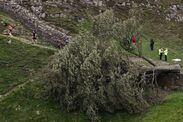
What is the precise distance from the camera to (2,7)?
73250 mm

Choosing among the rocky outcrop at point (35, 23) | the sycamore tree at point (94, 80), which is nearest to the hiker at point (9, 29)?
the rocky outcrop at point (35, 23)

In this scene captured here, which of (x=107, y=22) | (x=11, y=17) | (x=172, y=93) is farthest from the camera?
(x=11, y=17)

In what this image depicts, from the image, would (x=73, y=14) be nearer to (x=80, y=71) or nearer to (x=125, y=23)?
(x=125, y=23)

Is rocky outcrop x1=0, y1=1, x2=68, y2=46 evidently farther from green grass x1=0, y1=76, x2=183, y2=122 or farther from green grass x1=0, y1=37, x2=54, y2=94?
green grass x1=0, y1=76, x2=183, y2=122

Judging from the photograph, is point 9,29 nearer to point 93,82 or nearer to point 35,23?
point 35,23

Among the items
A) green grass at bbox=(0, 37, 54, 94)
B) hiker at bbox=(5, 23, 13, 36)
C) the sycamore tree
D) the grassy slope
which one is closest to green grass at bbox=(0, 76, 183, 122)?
the grassy slope

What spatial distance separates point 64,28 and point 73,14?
705 centimetres

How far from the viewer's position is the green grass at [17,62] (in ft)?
181

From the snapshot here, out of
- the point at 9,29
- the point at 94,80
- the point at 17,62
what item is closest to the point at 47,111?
the point at 94,80

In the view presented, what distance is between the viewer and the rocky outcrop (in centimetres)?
6625

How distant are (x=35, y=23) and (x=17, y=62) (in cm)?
1217

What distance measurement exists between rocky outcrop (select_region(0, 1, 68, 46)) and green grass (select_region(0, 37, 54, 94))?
539 centimetres

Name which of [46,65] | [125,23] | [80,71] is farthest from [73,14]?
[80,71]

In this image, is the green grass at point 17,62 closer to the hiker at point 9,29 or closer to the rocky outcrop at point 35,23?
the hiker at point 9,29
